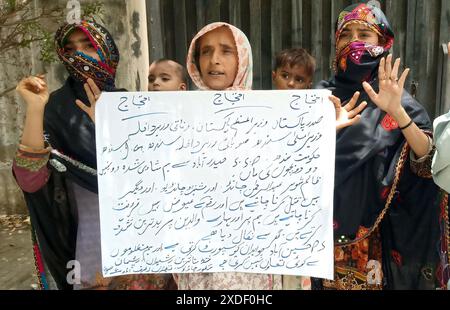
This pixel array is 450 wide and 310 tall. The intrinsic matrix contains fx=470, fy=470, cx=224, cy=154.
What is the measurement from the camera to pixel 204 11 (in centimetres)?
368

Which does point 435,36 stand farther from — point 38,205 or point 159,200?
point 38,205

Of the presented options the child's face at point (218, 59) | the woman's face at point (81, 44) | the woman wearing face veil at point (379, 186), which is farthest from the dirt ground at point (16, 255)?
the woman wearing face veil at point (379, 186)

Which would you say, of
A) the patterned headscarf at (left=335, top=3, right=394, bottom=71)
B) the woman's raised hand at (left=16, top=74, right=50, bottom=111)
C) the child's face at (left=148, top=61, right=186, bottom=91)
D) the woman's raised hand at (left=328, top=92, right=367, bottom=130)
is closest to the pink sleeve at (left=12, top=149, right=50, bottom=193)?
the woman's raised hand at (left=16, top=74, right=50, bottom=111)

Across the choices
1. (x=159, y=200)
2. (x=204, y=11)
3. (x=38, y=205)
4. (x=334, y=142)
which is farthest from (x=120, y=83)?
(x=334, y=142)

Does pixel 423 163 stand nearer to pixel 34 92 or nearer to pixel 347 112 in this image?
pixel 347 112

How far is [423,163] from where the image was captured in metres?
1.64

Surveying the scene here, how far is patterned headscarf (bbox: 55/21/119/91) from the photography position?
71.6 inches

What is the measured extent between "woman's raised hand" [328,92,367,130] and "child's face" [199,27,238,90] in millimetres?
423

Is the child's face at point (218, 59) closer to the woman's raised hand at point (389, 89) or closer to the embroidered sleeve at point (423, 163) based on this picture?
the woman's raised hand at point (389, 89)

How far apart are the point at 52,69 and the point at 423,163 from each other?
3.13 meters

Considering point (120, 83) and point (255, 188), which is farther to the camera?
point (120, 83)

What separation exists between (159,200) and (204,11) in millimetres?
2345

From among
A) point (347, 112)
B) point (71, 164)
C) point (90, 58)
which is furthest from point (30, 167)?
point (347, 112)

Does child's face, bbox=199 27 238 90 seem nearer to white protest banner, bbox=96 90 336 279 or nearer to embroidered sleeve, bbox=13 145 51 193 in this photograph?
white protest banner, bbox=96 90 336 279
